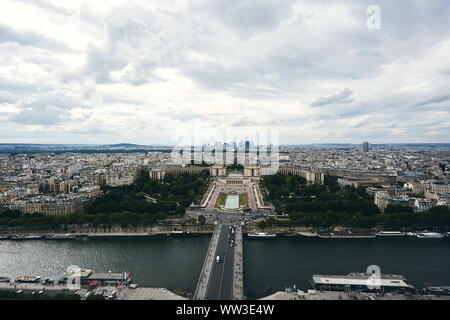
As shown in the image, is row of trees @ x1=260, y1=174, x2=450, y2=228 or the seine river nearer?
the seine river

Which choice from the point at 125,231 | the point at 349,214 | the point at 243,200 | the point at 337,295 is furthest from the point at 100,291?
the point at 243,200

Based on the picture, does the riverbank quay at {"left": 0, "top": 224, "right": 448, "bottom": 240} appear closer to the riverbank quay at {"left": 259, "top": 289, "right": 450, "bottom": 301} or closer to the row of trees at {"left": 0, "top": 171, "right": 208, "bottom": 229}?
the row of trees at {"left": 0, "top": 171, "right": 208, "bottom": 229}

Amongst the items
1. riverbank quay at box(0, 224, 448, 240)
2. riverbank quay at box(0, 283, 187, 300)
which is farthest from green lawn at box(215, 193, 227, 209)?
riverbank quay at box(0, 283, 187, 300)

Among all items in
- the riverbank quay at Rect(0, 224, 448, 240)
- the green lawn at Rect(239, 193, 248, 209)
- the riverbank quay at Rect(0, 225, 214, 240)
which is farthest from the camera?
the green lawn at Rect(239, 193, 248, 209)

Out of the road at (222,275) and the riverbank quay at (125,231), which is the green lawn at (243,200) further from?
the road at (222,275)

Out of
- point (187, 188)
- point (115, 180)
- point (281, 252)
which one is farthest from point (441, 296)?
point (115, 180)

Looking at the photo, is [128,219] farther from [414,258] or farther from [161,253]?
[414,258]

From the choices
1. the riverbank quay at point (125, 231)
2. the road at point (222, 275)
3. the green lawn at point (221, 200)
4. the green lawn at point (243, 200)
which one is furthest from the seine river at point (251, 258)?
the green lawn at point (243, 200)
